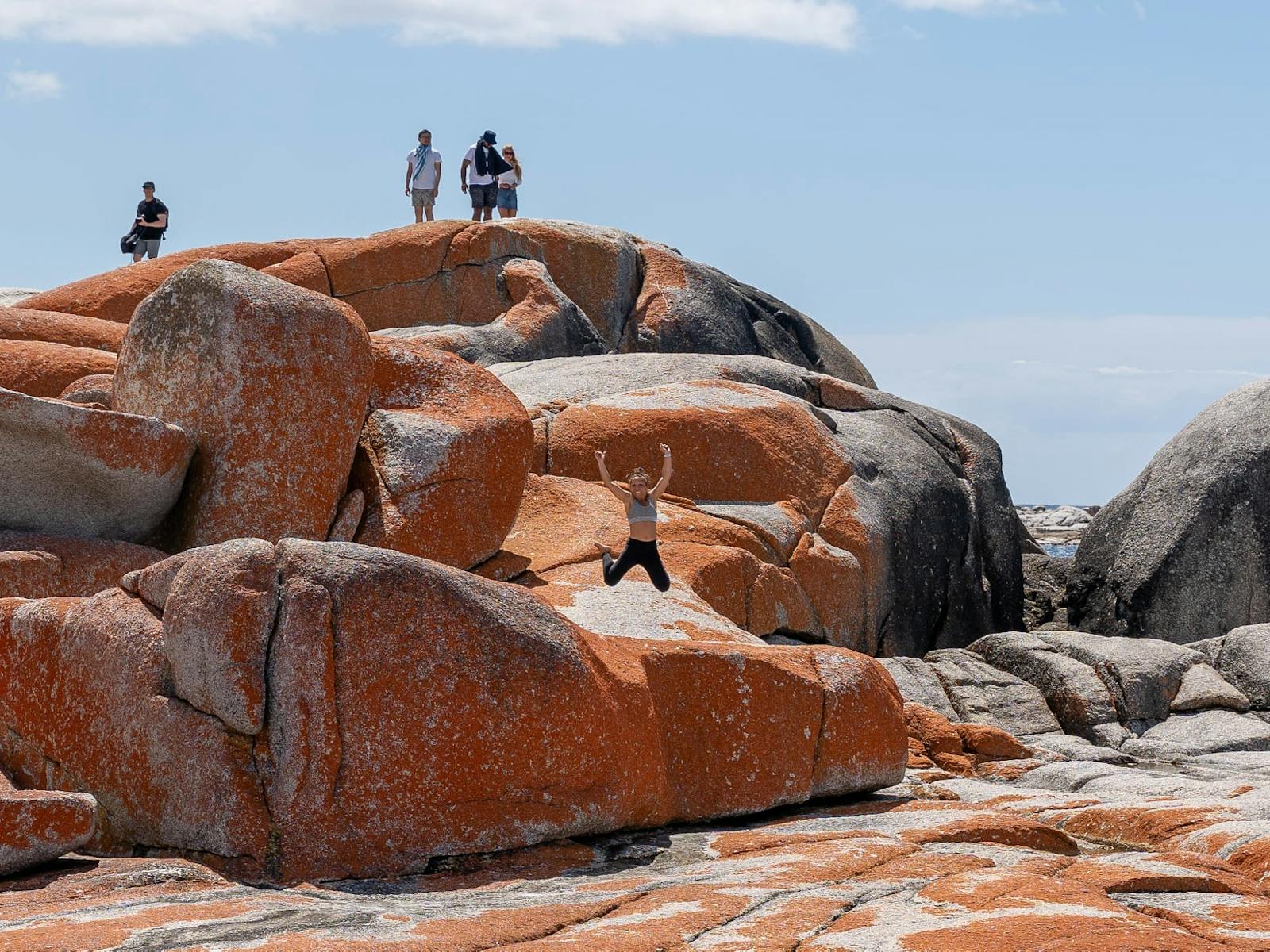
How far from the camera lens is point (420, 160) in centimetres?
2703

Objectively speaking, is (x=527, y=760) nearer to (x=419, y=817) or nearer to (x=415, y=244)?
(x=419, y=817)

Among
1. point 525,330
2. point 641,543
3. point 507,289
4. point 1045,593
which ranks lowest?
point 1045,593

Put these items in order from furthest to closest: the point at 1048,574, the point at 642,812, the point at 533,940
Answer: the point at 1048,574 → the point at 642,812 → the point at 533,940

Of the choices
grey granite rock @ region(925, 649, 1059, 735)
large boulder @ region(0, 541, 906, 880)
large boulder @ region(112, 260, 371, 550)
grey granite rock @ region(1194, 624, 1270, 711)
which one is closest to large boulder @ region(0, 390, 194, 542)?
large boulder @ region(112, 260, 371, 550)

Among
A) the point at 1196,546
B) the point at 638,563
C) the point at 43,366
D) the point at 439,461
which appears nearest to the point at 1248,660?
the point at 1196,546

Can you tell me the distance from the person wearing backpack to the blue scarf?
439 cm

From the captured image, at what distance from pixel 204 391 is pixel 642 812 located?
221 inches

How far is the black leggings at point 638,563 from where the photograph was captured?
42.2 ft

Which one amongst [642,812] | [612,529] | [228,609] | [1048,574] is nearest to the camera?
[228,609]

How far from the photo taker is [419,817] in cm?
855

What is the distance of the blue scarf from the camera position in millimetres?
26906

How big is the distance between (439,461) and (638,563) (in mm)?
2080

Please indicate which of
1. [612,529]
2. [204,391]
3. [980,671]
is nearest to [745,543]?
[612,529]

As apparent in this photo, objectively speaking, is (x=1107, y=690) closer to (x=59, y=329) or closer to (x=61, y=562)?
(x=61, y=562)
